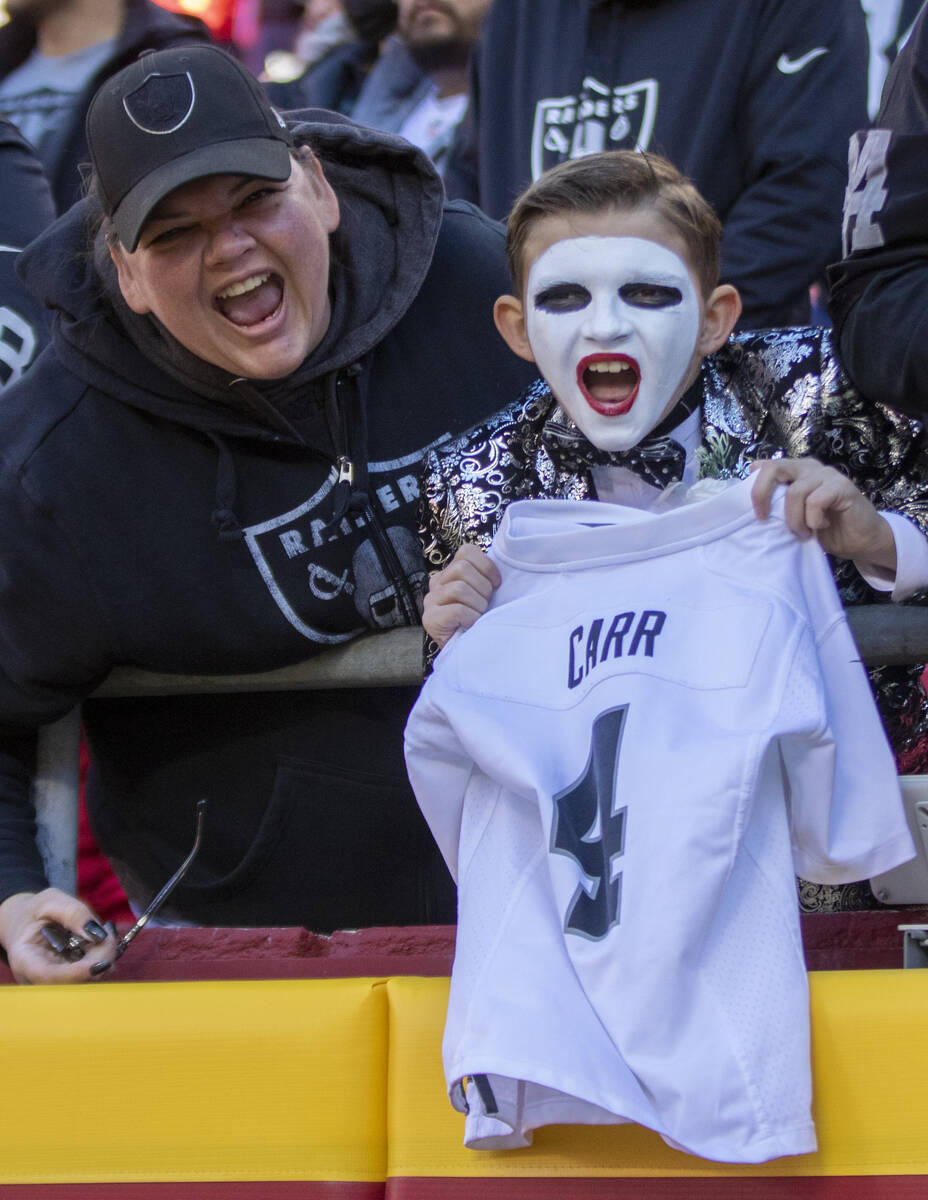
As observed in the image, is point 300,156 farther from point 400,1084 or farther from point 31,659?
point 400,1084

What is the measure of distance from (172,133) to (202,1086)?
1.13m

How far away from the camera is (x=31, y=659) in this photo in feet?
6.23

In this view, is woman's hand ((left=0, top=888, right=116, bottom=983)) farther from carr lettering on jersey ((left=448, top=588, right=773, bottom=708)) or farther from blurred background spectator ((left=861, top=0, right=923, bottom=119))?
blurred background spectator ((left=861, top=0, right=923, bottom=119))

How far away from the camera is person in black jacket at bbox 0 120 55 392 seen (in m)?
2.35

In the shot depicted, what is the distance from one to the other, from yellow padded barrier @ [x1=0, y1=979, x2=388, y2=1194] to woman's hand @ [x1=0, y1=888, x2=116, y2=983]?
0.13 metres

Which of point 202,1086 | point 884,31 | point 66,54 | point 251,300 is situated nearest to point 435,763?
point 202,1086

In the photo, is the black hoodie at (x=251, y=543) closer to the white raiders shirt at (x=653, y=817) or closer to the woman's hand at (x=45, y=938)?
the woman's hand at (x=45, y=938)

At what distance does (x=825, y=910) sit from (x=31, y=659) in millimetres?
1026

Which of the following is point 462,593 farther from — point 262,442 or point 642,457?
point 262,442

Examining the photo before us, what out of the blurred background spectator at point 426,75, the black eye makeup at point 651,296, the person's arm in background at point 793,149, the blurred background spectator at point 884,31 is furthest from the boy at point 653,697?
the blurred background spectator at point 426,75

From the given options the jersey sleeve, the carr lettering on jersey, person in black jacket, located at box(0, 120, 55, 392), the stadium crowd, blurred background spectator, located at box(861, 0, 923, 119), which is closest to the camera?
the carr lettering on jersey

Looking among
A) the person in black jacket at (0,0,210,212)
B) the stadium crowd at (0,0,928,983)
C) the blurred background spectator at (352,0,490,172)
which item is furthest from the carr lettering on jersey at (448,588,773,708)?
the person in black jacket at (0,0,210,212)

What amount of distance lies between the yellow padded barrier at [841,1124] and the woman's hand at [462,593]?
48 centimetres

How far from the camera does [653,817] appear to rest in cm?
129
